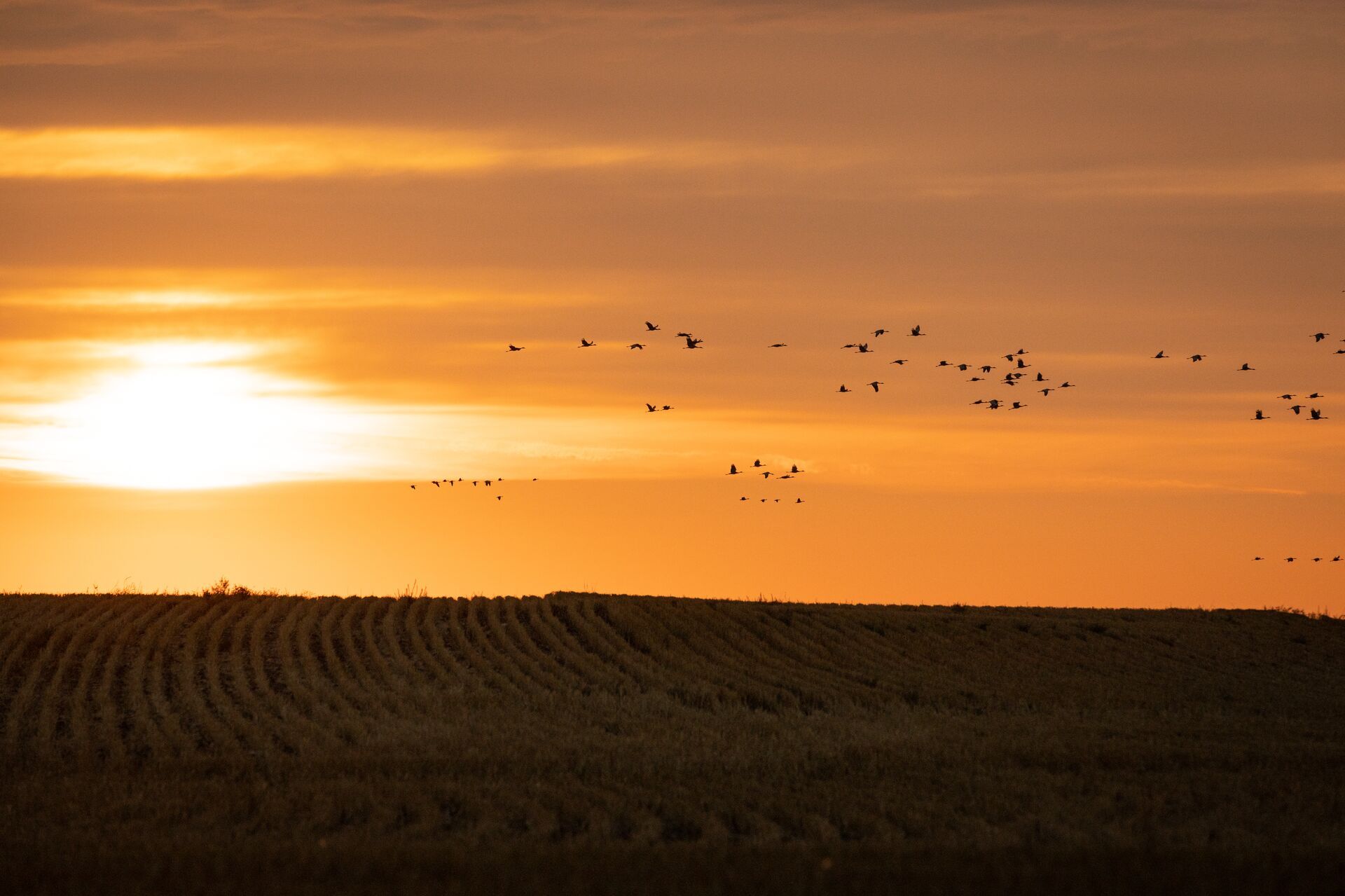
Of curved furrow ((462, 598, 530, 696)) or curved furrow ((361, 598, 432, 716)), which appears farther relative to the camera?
curved furrow ((462, 598, 530, 696))

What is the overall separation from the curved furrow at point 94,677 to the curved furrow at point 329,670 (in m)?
4.63

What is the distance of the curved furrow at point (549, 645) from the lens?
37.6 meters

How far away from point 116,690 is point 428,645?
9498 millimetres

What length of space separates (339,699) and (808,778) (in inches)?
534

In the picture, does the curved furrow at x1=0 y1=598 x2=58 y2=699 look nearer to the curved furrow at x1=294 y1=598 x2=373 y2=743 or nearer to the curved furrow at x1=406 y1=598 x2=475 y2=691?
the curved furrow at x1=294 y1=598 x2=373 y2=743

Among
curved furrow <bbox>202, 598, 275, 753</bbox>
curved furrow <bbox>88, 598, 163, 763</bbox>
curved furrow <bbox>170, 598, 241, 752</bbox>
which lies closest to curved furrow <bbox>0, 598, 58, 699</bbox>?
curved furrow <bbox>88, 598, 163, 763</bbox>

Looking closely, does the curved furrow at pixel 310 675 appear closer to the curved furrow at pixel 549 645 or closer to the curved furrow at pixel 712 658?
the curved furrow at pixel 549 645

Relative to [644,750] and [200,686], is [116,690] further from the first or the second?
[644,750]

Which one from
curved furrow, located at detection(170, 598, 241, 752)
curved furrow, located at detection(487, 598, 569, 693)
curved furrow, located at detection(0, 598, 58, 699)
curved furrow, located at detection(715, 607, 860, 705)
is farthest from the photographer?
curved furrow, located at detection(715, 607, 860, 705)

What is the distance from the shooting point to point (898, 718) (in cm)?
3294

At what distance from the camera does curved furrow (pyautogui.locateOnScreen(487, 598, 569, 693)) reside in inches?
1452

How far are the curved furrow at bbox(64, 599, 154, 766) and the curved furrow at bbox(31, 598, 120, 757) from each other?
52mm

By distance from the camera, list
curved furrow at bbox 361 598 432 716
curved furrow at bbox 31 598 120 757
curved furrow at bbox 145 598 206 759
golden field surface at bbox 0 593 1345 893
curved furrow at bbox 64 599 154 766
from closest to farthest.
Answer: golden field surface at bbox 0 593 1345 893 < curved furrow at bbox 64 599 154 766 < curved furrow at bbox 145 598 206 759 < curved furrow at bbox 31 598 120 757 < curved furrow at bbox 361 598 432 716

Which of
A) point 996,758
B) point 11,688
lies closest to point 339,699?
point 11,688
